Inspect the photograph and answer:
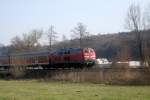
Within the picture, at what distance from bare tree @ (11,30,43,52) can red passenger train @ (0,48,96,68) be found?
42.0 meters

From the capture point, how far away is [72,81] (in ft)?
149

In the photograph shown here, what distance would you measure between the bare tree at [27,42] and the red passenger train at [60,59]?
1655 inches

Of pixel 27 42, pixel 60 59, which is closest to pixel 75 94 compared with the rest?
pixel 60 59

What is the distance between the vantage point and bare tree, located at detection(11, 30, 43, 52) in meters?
110

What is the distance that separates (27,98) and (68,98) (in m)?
2.46

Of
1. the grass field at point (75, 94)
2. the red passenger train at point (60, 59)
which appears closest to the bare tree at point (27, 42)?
the red passenger train at point (60, 59)

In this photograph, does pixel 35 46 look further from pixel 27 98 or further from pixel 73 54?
pixel 27 98

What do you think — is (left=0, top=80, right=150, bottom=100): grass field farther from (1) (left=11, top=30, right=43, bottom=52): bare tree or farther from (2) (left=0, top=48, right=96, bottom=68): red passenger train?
(1) (left=11, top=30, right=43, bottom=52): bare tree

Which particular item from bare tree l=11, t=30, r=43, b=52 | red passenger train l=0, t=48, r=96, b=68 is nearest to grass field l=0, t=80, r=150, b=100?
red passenger train l=0, t=48, r=96, b=68

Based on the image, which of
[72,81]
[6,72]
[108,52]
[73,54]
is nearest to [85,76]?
[72,81]

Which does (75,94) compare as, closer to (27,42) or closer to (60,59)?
(60,59)

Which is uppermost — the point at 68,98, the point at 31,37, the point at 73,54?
the point at 31,37

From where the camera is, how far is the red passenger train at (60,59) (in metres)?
51.5

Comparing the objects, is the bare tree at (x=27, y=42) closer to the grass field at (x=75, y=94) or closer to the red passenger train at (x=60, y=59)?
the red passenger train at (x=60, y=59)
